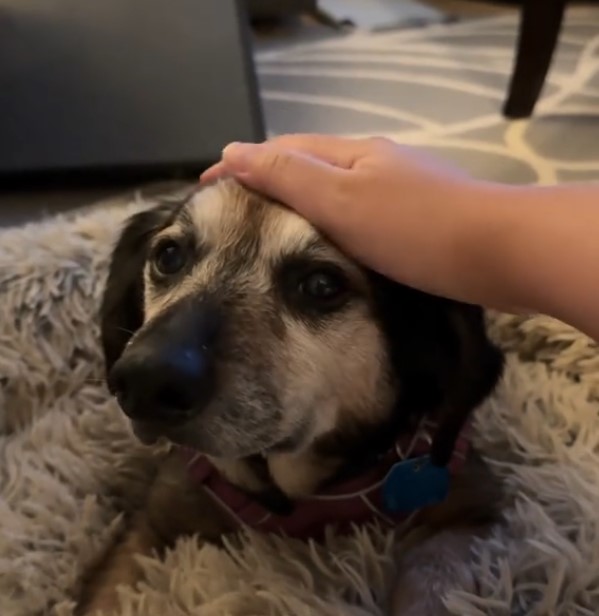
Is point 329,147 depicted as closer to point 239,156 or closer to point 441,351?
point 239,156

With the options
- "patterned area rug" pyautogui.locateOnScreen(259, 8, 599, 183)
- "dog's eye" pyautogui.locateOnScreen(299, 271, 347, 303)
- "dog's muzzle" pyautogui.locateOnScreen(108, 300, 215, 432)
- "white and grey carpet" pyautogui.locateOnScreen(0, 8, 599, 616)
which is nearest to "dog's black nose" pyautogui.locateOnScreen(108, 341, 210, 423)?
"dog's muzzle" pyautogui.locateOnScreen(108, 300, 215, 432)

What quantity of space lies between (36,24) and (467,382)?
196cm

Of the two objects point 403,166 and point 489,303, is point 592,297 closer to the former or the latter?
point 489,303

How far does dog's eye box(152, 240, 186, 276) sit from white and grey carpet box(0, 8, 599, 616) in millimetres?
362

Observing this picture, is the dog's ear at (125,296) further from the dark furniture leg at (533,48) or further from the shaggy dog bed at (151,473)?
the dark furniture leg at (533,48)

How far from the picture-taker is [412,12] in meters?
3.92

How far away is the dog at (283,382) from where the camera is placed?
105cm

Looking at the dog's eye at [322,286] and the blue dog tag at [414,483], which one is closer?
the dog's eye at [322,286]

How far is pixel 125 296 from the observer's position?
4.63 feet

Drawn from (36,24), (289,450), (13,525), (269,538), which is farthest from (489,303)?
(36,24)

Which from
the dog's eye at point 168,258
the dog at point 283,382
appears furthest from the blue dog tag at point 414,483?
the dog's eye at point 168,258

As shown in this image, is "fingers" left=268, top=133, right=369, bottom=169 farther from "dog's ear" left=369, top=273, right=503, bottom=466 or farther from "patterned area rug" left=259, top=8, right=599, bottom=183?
"patterned area rug" left=259, top=8, right=599, bottom=183

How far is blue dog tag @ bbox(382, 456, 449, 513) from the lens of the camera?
4.28ft

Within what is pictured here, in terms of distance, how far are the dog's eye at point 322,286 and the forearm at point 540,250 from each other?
7.9 inches
